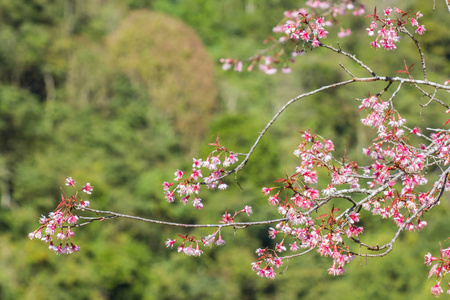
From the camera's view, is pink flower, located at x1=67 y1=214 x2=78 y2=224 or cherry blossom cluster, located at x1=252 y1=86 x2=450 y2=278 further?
pink flower, located at x1=67 y1=214 x2=78 y2=224

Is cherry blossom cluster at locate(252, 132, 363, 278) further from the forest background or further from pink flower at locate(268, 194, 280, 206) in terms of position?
the forest background

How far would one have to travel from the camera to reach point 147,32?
1160 inches

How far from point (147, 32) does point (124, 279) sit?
13.3m

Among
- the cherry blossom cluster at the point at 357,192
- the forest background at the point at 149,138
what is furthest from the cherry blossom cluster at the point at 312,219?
the forest background at the point at 149,138

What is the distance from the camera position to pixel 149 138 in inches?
1027

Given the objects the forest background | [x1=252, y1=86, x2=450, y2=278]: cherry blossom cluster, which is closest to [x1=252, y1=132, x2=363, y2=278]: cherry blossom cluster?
[x1=252, y1=86, x2=450, y2=278]: cherry blossom cluster

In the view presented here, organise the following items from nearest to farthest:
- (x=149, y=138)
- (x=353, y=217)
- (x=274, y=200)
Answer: (x=353, y=217), (x=274, y=200), (x=149, y=138)

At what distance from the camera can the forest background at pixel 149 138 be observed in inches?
779

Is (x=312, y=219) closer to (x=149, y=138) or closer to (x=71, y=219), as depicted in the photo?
(x=71, y=219)

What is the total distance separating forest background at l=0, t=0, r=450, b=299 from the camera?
65.0 ft

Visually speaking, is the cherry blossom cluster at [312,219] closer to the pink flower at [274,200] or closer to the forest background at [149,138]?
the pink flower at [274,200]

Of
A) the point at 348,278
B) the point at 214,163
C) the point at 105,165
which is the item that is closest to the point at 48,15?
the point at 105,165

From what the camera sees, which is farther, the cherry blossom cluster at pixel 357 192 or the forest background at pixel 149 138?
the forest background at pixel 149 138

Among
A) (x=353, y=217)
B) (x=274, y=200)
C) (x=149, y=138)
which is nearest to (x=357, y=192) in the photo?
(x=353, y=217)
